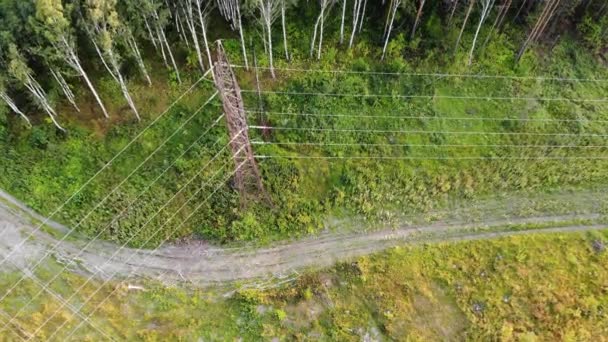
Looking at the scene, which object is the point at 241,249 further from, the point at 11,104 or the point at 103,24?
the point at 11,104

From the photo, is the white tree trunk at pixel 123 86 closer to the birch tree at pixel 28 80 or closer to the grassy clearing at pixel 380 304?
the birch tree at pixel 28 80

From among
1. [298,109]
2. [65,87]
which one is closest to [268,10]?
[298,109]

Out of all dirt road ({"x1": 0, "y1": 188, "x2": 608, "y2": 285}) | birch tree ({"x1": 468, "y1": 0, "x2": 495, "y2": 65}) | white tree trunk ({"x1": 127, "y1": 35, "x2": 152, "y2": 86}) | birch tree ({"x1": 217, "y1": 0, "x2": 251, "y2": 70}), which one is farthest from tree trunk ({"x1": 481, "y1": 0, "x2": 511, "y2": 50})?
white tree trunk ({"x1": 127, "y1": 35, "x2": 152, "y2": 86})

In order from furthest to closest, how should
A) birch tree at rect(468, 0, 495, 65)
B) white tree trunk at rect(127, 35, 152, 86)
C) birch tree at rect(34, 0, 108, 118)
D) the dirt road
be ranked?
birch tree at rect(468, 0, 495, 65)
white tree trunk at rect(127, 35, 152, 86)
the dirt road
birch tree at rect(34, 0, 108, 118)

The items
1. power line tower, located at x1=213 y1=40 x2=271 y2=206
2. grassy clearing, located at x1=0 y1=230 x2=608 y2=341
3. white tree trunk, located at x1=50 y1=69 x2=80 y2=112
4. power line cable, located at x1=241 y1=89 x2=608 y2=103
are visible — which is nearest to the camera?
power line tower, located at x1=213 y1=40 x2=271 y2=206

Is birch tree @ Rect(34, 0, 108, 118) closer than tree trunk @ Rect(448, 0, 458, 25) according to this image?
Yes

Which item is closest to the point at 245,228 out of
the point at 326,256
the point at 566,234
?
the point at 326,256

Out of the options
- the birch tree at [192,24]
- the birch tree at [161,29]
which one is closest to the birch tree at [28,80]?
the birch tree at [161,29]

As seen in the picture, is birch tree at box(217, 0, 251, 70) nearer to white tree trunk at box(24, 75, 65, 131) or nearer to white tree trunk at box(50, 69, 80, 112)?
white tree trunk at box(50, 69, 80, 112)
